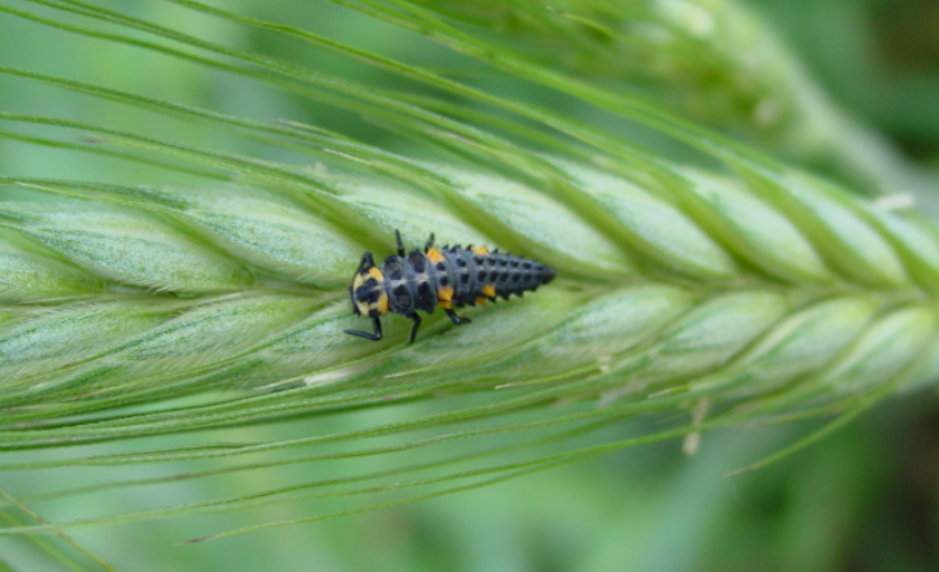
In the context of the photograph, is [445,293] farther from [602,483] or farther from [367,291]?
[602,483]

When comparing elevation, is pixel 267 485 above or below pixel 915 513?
above

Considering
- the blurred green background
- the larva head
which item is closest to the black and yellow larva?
the larva head

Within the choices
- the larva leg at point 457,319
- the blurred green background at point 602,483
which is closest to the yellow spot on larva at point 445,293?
the larva leg at point 457,319

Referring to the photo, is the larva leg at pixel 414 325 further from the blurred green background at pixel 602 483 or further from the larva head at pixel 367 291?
the blurred green background at pixel 602 483

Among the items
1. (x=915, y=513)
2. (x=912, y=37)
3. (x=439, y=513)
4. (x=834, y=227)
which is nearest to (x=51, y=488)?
(x=439, y=513)

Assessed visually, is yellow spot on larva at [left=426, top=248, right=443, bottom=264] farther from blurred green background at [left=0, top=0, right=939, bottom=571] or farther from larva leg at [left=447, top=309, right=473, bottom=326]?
blurred green background at [left=0, top=0, right=939, bottom=571]

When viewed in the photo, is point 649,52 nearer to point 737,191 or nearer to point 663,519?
point 737,191
